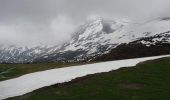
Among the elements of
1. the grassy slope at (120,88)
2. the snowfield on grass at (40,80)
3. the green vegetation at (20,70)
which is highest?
the green vegetation at (20,70)

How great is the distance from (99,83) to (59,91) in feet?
23.7


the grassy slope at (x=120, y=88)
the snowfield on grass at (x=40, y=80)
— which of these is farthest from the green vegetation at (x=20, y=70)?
the grassy slope at (x=120, y=88)

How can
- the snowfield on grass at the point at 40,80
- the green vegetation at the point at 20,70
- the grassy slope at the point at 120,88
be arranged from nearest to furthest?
the grassy slope at the point at 120,88
the snowfield on grass at the point at 40,80
the green vegetation at the point at 20,70

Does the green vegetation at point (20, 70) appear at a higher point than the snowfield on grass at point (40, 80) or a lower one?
higher

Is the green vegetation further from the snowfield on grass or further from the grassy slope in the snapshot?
the grassy slope

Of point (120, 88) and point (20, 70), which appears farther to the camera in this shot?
point (20, 70)

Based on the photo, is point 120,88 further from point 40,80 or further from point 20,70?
point 20,70

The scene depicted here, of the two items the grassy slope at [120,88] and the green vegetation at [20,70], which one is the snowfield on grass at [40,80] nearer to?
the grassy slope at [120,88]

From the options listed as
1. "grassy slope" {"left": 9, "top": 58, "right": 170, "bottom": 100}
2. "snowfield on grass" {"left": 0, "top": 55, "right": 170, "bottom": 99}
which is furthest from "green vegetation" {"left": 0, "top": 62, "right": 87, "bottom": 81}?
"grassy slope" {"left": 9, "top": 58, "right": 170, "bottom": 100}

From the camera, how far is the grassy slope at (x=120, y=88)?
43269 millimetres

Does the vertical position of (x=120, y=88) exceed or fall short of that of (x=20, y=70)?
it falls short

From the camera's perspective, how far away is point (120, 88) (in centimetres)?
4831

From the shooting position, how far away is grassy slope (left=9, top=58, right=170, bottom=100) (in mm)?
43269

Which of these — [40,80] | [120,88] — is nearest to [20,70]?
[40,80]
